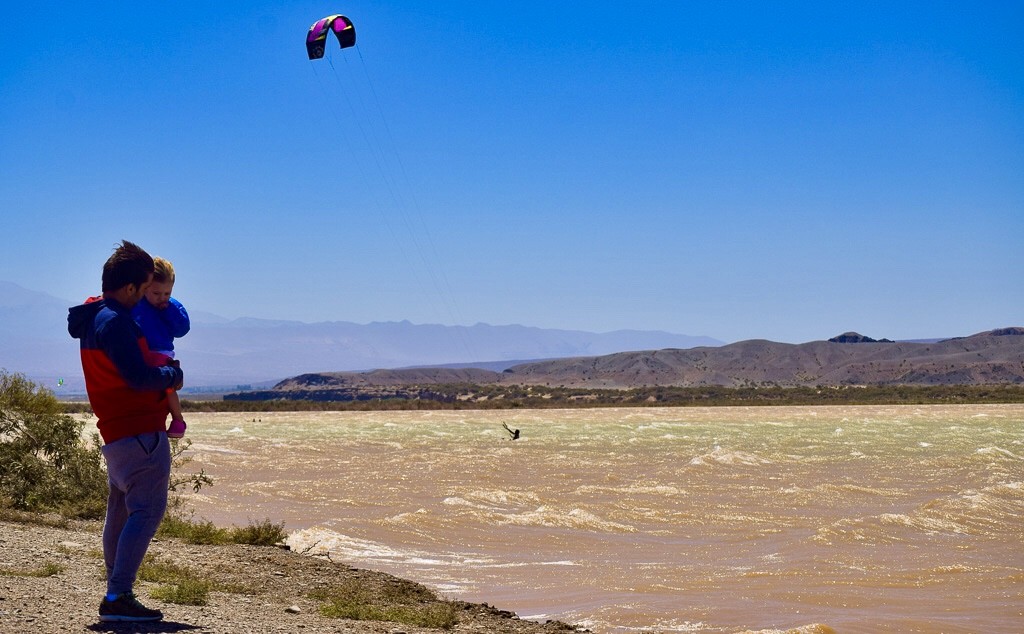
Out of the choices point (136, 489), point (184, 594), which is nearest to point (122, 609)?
point (136, 489)

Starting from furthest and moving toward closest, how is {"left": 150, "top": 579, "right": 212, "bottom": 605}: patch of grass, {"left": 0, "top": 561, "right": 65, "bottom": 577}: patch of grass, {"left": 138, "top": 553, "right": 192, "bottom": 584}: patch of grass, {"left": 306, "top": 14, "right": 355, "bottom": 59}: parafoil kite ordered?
{"left": 306, "top": 14, "right": 355, "bottom": 59}: parafoil kite < {"left": 138, "top": 553, "right": 192, "bottom": 584}: patch of grass < {"left": 0, "top": 561, "right": 65, "bottom": 577}: patch of grass < {"left": 150, "top": 579, "right": 212, "bottom": 605}: patch of grass

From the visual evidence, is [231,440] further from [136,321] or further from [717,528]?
[136,321]

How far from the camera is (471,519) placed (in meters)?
15.2

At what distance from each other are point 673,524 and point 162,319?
1074 centimetres

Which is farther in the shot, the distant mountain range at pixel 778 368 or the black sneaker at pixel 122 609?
the distant mountain range at pixel 778 368

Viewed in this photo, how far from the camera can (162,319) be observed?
6.05 metres

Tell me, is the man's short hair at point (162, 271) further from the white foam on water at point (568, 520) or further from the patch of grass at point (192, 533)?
the white foam on water at point (568, 520)

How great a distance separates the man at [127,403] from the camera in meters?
5.59

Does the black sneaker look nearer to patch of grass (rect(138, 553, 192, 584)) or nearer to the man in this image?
the man

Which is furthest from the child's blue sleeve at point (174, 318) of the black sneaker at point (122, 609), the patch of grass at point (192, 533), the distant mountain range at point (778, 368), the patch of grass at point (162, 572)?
the distant mountain range at point (778, 368)

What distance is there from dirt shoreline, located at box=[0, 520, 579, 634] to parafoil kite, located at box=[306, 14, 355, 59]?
1090 cm

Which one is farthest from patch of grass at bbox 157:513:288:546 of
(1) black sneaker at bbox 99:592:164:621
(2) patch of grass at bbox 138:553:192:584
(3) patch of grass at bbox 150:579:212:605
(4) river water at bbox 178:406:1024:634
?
(1) black sneaker at bbox 99:592:164:621

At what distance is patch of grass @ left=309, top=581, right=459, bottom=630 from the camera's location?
7230mm

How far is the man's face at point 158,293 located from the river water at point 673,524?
15.5 ft
